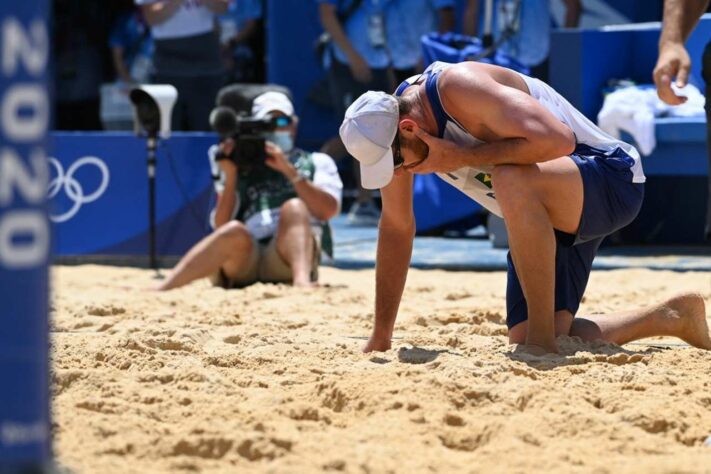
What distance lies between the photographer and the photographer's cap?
14.4 feet

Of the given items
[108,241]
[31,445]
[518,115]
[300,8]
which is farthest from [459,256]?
[31,445]

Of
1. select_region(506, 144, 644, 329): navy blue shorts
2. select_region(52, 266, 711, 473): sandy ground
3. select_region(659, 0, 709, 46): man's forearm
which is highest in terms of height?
select_region(659, 0, 709, 46): man's forearm

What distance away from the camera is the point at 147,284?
7578 mm

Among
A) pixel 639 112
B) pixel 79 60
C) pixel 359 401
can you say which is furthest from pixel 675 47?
pixel 79 60

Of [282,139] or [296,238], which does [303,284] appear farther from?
[282,139]

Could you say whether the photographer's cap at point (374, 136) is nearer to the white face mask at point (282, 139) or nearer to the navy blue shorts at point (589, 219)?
the navy blue shorts at point (589, 219)

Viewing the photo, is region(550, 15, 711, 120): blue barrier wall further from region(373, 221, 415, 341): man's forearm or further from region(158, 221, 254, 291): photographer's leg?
region(373, 221, 415, 341): man's forearm

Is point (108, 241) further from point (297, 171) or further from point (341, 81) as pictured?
point (341, 81)

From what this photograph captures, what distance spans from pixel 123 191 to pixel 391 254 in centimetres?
411

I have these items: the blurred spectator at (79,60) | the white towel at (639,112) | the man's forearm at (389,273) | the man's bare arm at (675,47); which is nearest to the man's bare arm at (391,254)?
the man's forearm at (389,273)

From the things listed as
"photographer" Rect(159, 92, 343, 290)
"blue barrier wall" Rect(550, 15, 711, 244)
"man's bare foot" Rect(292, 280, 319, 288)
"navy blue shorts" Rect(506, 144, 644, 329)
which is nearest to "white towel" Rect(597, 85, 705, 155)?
"blue barrier wall" Rect(550, 15, 711, 244)

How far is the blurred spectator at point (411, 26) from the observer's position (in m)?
9.73

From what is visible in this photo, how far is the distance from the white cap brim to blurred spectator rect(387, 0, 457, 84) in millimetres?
5384

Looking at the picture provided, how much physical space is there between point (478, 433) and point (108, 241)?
17.8 ft
